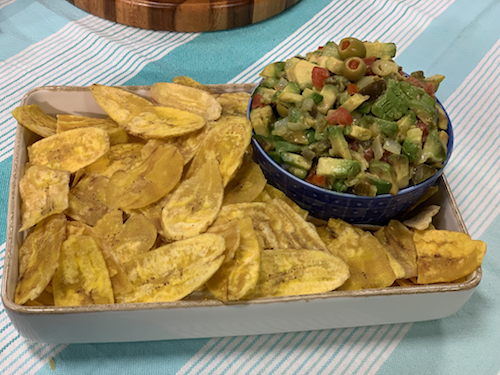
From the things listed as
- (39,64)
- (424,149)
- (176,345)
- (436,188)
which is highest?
(424,149)

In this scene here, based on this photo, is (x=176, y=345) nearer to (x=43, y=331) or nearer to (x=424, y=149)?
(x=43, y=331)

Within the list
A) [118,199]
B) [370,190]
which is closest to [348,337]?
[370,190]

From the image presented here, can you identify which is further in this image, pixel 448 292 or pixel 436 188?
pixel 436 188

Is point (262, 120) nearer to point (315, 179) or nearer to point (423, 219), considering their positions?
point (315, 179)

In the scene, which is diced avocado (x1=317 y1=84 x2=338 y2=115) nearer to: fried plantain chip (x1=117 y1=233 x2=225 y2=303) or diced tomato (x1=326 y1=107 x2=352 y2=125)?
diced tomato (x1=326 y1=107 x2=352 y2=125)

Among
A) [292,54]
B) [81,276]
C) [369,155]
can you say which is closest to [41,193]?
[81,276]

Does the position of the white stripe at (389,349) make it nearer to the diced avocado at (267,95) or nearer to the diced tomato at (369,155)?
the diced tomato at (369,155)
